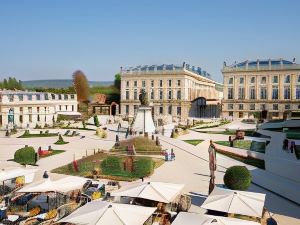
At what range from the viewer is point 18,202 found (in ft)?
68.1

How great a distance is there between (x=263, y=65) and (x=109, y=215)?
3004 inches

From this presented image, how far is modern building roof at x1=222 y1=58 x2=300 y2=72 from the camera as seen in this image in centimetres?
8216

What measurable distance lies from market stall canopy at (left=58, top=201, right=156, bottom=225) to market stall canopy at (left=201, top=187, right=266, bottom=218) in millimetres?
3313

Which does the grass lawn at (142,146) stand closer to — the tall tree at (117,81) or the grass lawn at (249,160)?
the grass lawn at (249,160)

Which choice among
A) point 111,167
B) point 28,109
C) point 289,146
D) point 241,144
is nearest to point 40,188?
point 111,167

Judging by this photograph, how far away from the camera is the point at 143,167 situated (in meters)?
29.9

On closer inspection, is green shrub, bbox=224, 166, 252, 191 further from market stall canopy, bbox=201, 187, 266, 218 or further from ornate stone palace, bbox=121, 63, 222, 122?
ornate stone palace, bbox=121, 63, 222, 122

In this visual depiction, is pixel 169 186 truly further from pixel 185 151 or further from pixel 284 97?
pixel 284 97

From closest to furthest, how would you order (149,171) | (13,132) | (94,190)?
(94,190), (149,171), (13,132)

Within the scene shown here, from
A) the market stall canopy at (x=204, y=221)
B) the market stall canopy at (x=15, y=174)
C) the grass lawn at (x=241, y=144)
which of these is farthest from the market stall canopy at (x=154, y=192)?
the grass lawn at (x=241, y=144)

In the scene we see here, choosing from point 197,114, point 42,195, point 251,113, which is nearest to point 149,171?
point 42,195

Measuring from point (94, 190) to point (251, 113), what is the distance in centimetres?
6779

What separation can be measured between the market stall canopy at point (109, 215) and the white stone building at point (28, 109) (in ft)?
172

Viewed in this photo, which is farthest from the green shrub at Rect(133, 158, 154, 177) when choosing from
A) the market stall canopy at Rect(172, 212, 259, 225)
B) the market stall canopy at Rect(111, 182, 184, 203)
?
the market stall canopy at Rect(172, 212, 259, 225)
